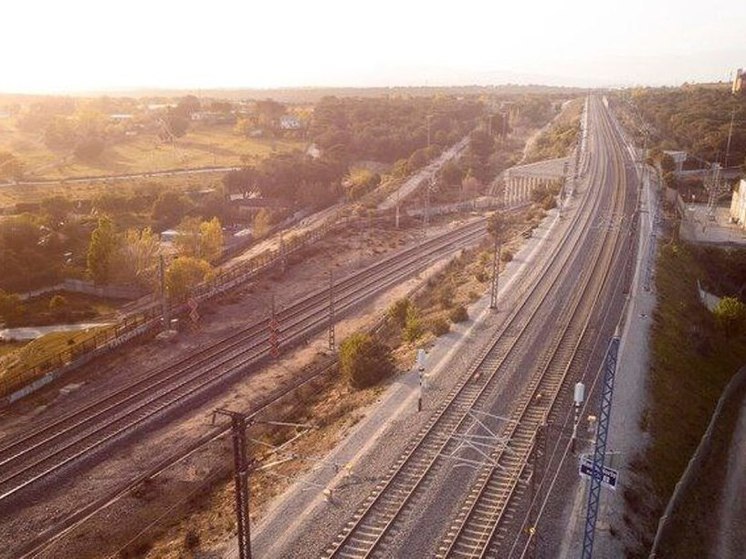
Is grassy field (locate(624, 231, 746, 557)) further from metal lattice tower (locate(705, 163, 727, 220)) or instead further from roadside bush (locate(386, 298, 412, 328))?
metal lattice tower (locate(705, 163, 727, 220))

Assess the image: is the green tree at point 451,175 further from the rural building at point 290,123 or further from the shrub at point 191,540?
the shrub at point 191,540

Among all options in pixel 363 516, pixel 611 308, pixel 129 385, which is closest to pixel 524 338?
pixel 611 308

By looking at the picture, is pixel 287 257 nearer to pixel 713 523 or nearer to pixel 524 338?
pixel 524 338

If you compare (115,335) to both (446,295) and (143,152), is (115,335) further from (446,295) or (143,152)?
(143,152)

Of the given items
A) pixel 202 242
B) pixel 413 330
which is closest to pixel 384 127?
pixel 202 242

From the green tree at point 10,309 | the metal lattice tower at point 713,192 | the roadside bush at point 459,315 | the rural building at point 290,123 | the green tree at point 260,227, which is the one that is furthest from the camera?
the rural building at point 290,123

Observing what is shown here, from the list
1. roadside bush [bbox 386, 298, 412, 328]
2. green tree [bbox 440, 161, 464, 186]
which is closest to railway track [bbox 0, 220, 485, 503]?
roadside bush [bbox 386, 298, 412, 328]

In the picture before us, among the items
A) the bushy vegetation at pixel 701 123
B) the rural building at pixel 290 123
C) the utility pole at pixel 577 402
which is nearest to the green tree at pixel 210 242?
the utility pole at pixel 577 402
